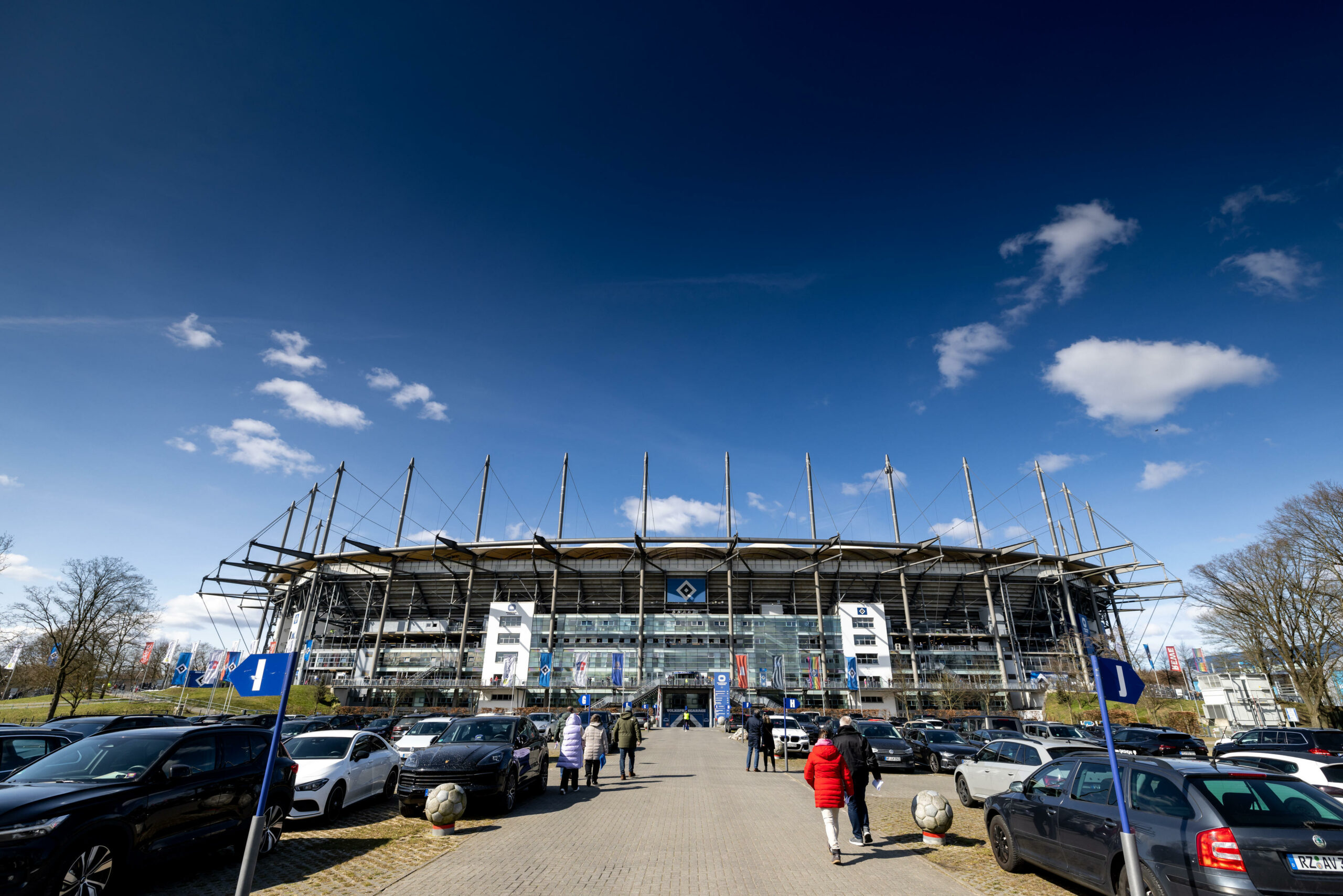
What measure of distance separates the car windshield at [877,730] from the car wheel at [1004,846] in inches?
478

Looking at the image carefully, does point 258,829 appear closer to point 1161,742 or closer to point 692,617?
A: point 1161,742

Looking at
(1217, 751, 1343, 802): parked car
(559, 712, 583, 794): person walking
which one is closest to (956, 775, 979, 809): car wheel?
(1217, 751, 1343, 802): parked car

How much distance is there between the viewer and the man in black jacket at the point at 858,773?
383 inches

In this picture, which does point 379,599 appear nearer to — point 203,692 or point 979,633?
point 203,692

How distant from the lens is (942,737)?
70.2 feet

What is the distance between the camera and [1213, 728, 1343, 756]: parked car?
16.0 metres

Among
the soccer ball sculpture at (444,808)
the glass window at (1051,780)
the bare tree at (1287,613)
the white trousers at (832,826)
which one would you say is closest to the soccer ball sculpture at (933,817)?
the glass window at (1051,780)

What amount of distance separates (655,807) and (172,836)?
865cm

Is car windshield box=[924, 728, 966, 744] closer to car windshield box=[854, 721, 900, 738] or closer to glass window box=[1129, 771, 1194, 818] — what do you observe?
car windshield box=[854, 721, 900, 738]

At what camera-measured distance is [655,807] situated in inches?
520

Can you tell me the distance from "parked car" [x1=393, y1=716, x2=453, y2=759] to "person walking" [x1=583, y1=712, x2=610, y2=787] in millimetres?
4096

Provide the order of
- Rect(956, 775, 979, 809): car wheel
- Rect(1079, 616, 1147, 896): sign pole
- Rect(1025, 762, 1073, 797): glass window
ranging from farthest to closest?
Rect(956, 775, 979, 809): car wheel
Rect(1025, 762, 1073, 797): glass window
Rect(1079, 616, 1147, 896): sign pole

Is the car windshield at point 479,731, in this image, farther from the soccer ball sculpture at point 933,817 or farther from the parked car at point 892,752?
the parked car at point 892,752

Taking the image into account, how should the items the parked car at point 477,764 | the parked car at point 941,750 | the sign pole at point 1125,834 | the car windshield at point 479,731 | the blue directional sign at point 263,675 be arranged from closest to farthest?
the sign pole at point 1125,834
the blue directional sign at point 263,675
the parked car at point 477,764
the car windshield at point 479,731
the parked car at point 941,750
